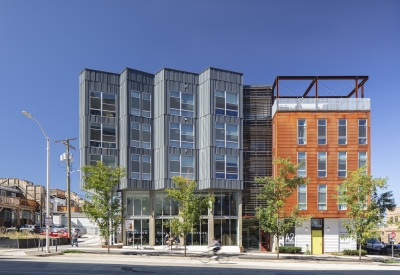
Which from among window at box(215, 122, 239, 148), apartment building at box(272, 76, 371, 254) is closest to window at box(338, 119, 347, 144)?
apartment building at box(272, 76, 371, 254)

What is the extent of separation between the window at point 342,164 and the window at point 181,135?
14607 mm

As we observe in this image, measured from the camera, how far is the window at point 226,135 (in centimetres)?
3988

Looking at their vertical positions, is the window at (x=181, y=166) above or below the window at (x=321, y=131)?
below

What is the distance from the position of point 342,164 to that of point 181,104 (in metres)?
16.9

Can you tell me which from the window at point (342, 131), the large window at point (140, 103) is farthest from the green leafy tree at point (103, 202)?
the window at point (342, 131)

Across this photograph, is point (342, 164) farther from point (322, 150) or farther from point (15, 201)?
point (15, 201)

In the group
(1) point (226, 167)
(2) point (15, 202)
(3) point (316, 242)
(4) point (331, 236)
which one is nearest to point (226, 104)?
(1) point (226, 167)

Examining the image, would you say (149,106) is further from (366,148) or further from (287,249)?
(366,148)

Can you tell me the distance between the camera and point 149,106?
4019cm

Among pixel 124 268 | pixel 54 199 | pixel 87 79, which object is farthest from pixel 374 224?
pixel 54 199

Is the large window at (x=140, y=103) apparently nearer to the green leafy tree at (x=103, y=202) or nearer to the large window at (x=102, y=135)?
the large window at (x=102, y=135)

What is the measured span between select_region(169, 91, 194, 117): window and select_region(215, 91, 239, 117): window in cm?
263

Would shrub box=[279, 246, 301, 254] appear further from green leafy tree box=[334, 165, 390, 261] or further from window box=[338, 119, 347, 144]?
window box=[338, 119, 347, 144]

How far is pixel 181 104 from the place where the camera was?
40.2 meters
